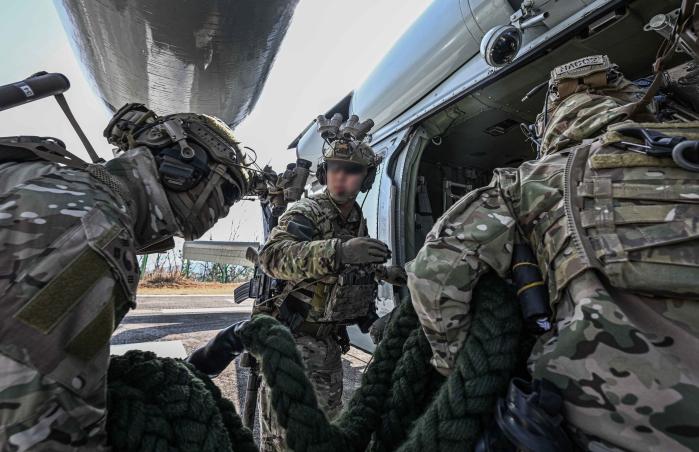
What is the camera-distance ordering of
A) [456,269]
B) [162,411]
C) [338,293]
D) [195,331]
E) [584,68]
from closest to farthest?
[162,411] < [456,269] < [584,68] < [338,293] < [195,331]

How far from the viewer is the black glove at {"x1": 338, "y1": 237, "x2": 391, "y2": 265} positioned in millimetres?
1918

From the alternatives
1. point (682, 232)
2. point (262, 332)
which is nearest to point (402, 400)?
point (262, 332)

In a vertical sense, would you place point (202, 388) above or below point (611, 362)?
below

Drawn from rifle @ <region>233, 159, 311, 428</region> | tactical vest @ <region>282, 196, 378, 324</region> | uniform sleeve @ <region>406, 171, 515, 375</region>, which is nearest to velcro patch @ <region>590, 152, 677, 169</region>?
uniform sleeve @ <region>406, 171, 515, 375</region>

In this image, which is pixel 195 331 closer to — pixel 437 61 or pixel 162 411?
pixel 437 61

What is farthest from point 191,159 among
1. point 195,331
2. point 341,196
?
point 195,331

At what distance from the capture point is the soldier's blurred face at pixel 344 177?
2.43 meters

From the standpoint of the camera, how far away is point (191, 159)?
110 centimetres

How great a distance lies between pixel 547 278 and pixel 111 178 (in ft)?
3.45

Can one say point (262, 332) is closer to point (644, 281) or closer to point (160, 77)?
point (644, 281)

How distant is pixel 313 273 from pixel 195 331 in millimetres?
4773

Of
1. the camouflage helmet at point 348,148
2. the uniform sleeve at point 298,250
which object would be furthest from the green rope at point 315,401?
the camouflage helmet at point 348,148

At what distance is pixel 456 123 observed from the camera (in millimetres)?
3275

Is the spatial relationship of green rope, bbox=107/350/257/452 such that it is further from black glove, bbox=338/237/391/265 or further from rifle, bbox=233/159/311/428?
rifle, bbox=233/159/311/428
